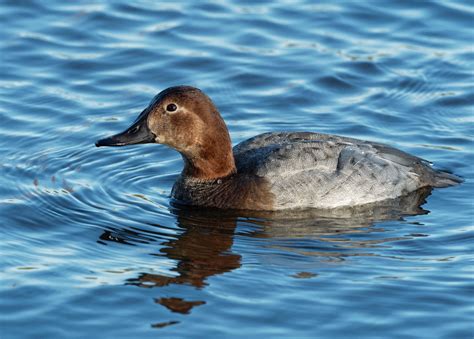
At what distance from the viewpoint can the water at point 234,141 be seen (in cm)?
909

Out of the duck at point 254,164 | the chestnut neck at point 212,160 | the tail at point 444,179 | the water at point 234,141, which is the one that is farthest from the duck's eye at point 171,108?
the tail at point 444,179

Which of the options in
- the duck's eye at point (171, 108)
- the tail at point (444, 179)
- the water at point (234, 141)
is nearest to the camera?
the water at point (234, 141)

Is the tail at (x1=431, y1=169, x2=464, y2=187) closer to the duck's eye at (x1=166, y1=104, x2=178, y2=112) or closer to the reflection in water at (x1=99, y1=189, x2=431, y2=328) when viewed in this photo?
the reflection in water at (x1=99, y1=189, x2=431, y2=328)

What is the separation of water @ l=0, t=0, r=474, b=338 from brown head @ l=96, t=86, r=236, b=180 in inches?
25.4

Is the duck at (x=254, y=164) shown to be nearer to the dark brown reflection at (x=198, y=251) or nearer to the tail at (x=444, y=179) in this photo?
the dark brown reflection at (x=198, y=251)

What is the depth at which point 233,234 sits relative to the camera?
35.8 ft

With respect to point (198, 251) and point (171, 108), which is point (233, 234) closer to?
point (198, 251)

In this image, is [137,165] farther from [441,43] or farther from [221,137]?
[441,43]

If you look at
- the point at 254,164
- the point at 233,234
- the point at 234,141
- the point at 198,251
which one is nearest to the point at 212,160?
the point at 254,164

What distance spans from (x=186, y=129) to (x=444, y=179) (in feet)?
9.91

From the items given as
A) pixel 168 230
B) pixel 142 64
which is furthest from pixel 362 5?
pixel 168 230

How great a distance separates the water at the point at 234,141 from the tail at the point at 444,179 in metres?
0.13

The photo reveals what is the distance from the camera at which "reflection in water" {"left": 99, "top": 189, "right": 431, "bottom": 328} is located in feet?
32.1

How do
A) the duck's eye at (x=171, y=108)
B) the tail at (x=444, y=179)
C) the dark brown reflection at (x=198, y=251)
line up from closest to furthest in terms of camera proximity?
the dark brown reflection at (x=198, y=251)
the duck's eye at (x=171, y=108)
the tail at (x=444, y=179)
